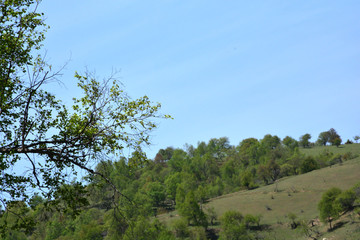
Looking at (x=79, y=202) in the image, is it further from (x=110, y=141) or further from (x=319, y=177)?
(x=319, y=177)

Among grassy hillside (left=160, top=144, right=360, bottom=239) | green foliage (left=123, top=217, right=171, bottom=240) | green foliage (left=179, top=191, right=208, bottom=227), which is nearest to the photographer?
green foliage (left=123, top=217, right=171, bottom=240)

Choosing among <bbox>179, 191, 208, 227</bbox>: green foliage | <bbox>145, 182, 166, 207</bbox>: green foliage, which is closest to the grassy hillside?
<bbox>179, 191, 208, 227</bbox>: green foliage

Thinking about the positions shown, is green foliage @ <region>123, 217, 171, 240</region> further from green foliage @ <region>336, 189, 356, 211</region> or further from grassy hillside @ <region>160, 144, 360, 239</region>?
green foliage @ <region>336, 189, 356, 211</region>

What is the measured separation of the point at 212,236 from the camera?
3482 inches

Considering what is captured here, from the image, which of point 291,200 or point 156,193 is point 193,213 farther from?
point 156,193

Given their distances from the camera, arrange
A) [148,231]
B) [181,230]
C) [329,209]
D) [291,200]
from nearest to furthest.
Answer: [148,231]
[329,209]
[181,230]
[291,200]

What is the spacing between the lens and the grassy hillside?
263 ft

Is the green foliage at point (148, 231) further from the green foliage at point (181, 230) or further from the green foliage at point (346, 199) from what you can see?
the green foliage at point (346, 199)

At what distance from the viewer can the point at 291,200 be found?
99.3 m

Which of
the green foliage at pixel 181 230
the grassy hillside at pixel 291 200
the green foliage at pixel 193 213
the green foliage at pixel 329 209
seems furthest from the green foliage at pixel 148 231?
the green foliage at pixel 329 209

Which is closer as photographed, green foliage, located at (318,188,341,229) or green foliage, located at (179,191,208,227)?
green foliage, located at (318,188,341,229)

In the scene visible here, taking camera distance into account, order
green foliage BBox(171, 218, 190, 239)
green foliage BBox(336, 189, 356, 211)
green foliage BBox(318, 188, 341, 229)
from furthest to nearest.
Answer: green foliage BBox(171, 218, 190, 239) → green foliage BBox(336, 189, 356, 211) → green foliage BBox(318, 188, 341, 229)

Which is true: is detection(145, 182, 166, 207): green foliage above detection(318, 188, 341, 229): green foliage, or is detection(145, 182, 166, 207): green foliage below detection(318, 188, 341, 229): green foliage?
above

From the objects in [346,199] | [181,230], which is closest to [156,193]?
[181,230]
